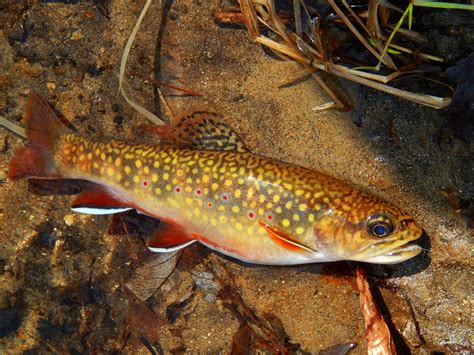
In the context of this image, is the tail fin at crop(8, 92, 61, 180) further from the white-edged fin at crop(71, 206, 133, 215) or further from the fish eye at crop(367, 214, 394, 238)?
Result: the fish eye at crop(367, 214, 394, 238)

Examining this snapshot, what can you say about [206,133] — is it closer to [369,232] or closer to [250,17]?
[250,17]

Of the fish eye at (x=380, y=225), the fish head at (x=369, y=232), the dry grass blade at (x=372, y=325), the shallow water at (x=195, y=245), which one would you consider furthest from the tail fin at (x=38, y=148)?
the dry grass blade at (x=372, y=325)

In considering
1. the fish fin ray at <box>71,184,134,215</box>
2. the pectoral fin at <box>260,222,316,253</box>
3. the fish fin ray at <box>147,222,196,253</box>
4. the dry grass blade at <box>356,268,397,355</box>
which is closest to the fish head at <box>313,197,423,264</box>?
the pectoral fin at <box>260,222,316,253</box>

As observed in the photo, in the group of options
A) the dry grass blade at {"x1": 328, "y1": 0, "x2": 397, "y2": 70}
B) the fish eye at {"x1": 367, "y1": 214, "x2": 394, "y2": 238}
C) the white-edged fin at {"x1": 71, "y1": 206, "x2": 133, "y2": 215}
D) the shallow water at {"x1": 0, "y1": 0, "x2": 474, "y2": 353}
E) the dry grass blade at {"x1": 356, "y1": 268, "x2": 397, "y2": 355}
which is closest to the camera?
the fish eye at {"x1": 367, "y1": 214, "x2": 394, "y2": 238}

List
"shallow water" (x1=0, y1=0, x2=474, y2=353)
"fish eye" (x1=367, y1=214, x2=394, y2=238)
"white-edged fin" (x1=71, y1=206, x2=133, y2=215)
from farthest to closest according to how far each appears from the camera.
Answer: "white-edged fin" (x1=71, y1=206, x2=133, y2=215)
"shallow water" (x1=0, y1=0, x2=474, y2=353)
"fish eye" (x1=367, y1=214, x2=394, y2=238)

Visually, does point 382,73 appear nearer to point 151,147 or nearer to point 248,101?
point 248,101

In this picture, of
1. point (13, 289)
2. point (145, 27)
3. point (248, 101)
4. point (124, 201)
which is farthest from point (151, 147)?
point (13, 289)

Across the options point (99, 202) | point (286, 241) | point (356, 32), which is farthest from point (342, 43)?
point (99, 202)
